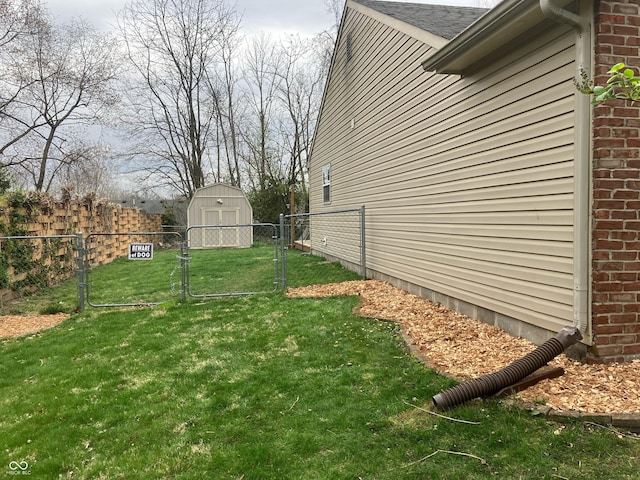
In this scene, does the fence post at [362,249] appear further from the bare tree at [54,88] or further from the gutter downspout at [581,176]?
the bare tree at [54,88]

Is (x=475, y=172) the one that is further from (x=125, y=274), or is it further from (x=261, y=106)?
(x=261, y=106)

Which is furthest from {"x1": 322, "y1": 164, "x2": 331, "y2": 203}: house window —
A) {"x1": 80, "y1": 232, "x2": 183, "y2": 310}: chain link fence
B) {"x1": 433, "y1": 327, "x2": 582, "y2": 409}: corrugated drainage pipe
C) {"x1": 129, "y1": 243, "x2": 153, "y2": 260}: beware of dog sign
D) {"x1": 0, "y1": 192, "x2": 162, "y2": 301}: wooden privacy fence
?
{"x1": 433, "y1": 327, "x2": 582, "y2": 409}: corrugated drainage pipe

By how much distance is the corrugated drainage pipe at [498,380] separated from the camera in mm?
2887

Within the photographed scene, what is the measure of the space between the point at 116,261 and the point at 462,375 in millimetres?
14533

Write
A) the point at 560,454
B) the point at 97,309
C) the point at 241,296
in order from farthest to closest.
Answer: the point at 241,296, the point at 97,309, the point at 560,454

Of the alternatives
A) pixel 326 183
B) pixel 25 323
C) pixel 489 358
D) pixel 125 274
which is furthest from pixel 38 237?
pixel 326 183

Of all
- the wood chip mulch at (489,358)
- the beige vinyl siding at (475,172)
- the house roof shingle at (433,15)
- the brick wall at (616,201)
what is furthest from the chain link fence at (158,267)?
the brick wall at (616,201)

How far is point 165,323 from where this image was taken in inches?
233

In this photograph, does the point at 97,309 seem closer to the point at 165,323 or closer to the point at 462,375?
the point at 165,323

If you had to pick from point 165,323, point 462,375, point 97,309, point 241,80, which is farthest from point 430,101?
point 241,80

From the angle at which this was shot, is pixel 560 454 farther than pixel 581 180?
No

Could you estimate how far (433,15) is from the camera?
23.2 feet

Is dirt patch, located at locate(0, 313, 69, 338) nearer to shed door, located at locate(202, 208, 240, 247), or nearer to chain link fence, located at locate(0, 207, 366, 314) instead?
chain link fence, located at locate(0, 207, 366, 314)

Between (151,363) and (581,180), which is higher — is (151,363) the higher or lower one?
the lower one
